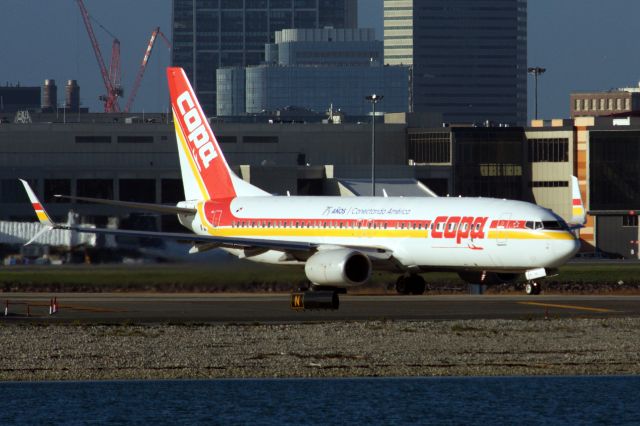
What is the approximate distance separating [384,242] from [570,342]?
943 inches

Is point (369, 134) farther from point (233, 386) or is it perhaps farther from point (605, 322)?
point (233, 386)

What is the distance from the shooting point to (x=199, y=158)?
3275 inches

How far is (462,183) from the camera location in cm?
17212

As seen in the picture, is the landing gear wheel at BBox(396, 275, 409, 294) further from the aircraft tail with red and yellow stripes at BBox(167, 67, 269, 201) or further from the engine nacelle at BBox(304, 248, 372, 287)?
the aircraft tail with red and yellow stripes at BBox(167, 67, 269, 201)

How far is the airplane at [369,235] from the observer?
6950 centimetres

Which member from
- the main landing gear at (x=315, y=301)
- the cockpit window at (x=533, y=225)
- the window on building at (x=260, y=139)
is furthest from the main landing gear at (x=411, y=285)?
the window on building at (x=260, y=139)

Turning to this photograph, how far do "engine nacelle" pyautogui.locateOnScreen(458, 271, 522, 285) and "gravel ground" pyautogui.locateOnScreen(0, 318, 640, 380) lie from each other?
15.8 metres

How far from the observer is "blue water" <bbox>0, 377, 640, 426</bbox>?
36.9m

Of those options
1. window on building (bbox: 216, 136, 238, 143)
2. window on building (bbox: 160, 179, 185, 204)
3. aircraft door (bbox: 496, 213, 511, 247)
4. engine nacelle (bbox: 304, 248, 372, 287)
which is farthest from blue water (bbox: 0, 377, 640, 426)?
window on building (bbox: 216, 136, 238, 143)

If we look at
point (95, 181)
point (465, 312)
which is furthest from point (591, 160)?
point (465, 312)

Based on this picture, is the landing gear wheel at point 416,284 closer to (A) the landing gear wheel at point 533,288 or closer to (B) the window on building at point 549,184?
(A) the landing gear wheel at point 533,288

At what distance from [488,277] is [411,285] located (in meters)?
3.51

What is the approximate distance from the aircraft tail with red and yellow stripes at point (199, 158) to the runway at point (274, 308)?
28.5ft

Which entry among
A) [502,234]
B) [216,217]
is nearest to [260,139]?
[216,217]
